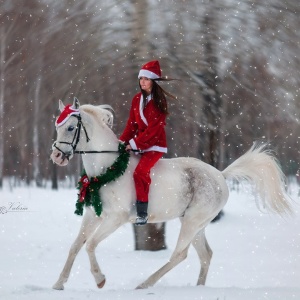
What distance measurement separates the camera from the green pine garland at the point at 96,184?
23.3 ft

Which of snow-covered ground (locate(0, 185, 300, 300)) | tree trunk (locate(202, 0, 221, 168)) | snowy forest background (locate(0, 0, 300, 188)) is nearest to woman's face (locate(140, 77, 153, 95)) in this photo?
snow-covered ground (locate(0, 185, 300, 300))

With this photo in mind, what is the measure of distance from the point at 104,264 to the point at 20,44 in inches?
232

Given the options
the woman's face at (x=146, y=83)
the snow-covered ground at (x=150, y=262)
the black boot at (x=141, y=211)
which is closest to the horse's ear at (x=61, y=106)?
the woman's face at (x=146, y=83)

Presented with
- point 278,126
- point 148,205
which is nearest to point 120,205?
point 148,205

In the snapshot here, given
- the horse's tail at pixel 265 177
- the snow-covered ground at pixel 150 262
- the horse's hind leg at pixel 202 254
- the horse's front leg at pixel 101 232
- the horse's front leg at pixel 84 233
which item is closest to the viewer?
the snow-covered ground at pixel 150 262

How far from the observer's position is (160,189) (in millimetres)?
7523

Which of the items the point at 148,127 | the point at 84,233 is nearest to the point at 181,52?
the point at 148,127

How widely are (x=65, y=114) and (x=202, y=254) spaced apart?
2.61 metres

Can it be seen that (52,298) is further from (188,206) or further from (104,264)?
(104,264)

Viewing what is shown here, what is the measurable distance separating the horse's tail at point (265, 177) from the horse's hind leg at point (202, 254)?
33.9 inches

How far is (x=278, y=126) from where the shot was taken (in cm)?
1361

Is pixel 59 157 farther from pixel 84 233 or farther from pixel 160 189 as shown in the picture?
pixel 160 189

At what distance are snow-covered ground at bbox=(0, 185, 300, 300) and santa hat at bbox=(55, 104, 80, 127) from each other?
1.79 meters

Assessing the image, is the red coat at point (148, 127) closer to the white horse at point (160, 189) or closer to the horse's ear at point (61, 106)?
the white horse at point (160, 189)
